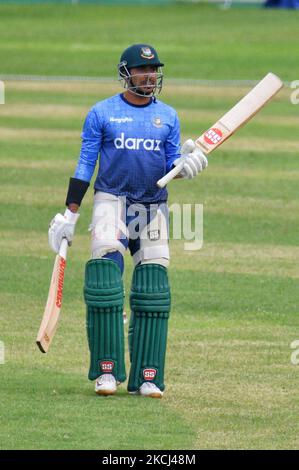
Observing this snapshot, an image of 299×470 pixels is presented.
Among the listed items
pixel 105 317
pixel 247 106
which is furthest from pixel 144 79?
pixel 105 317

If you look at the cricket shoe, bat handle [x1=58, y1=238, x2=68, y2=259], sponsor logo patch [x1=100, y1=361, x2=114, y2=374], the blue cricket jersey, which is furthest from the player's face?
the cricket shoe

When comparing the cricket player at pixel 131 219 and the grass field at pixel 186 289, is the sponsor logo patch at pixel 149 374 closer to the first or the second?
the cricket player at pixel 131 219

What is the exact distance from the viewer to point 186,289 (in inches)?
465

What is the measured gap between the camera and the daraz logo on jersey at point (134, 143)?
838 cm

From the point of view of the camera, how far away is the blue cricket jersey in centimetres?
839

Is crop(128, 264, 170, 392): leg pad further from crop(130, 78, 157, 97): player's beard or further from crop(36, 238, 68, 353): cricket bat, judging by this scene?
crop(130, 78, 157, 97): player's beard

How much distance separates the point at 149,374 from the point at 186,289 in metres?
3.48

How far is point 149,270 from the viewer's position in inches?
329

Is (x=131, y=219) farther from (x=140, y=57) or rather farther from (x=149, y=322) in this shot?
(x=140, y=57)

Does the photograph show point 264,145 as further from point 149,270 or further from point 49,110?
point 149,270

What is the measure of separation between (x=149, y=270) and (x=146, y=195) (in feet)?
1.49

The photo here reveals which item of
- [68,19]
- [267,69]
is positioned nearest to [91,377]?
[267,69]

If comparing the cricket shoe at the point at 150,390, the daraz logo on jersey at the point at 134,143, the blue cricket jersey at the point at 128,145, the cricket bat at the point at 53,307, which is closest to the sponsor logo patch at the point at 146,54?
the blue cricket jersey at the point at 128,145
